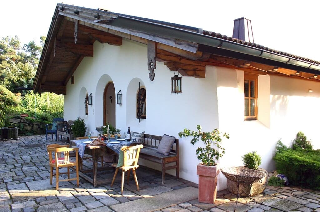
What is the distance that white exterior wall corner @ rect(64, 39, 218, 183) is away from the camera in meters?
5.41

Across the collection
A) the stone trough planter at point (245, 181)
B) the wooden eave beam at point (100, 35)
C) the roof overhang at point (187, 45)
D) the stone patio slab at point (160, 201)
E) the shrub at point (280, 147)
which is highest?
the wooden eave beam at point (100, 35)

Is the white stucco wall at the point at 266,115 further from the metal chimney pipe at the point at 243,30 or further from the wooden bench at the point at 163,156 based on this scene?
the metal chimney pipe at the point at 243,30

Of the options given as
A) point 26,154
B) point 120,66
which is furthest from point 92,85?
point 26,154

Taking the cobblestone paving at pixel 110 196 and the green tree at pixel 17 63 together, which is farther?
the green tree at pixel 17 63

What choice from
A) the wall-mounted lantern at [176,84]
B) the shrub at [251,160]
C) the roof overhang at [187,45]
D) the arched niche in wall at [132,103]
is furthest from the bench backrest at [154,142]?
the roof overhang at [187,45]

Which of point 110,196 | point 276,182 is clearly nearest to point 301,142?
point 276,182

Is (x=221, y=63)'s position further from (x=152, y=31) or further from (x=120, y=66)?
(x=120, y=66)

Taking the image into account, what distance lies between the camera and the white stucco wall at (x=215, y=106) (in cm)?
525

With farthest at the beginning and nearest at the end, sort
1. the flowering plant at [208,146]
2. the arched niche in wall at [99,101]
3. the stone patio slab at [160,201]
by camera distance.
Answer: the arched niche in wall at [99,101] → the flowering plant at [208,146] → the stone patio slab at [160,201]

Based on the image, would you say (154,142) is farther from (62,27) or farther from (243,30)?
(243,30)

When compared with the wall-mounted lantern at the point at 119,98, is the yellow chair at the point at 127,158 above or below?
below

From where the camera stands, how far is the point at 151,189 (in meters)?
5.23

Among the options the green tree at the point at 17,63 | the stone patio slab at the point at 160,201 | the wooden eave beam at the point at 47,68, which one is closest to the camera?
the stone patio slab at the point at 160,201

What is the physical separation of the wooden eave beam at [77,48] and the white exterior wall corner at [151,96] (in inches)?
8.2
